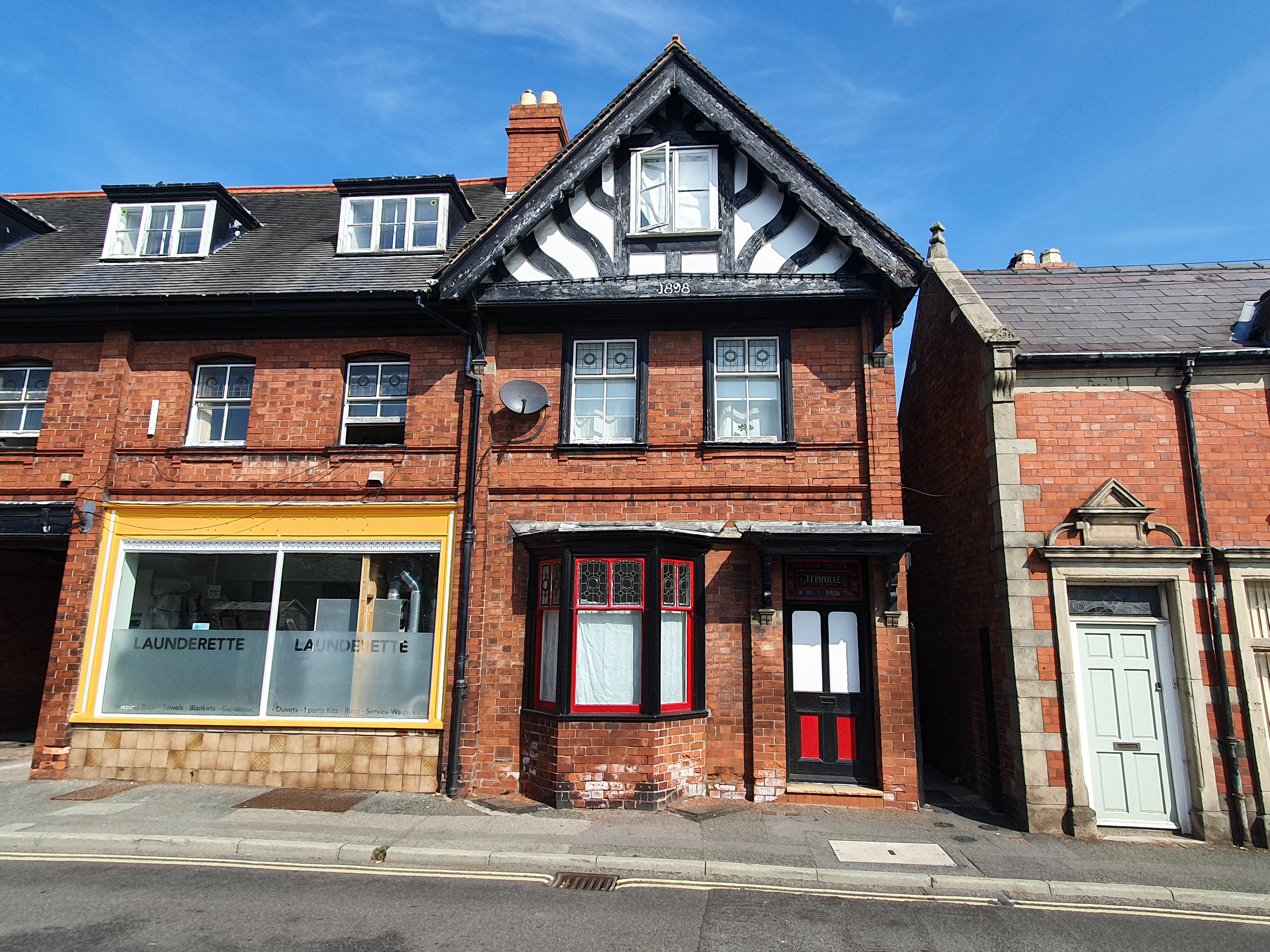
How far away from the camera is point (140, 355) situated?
11555 mm

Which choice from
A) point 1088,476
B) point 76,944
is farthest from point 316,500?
point 1088,476

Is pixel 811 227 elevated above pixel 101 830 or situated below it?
above

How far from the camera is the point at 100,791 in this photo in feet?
31.1

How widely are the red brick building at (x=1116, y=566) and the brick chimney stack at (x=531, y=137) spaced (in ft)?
26.9

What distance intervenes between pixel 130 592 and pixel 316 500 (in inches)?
127

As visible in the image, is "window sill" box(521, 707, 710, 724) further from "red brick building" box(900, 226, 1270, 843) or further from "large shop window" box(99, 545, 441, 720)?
"red brick building" box(900, 226, 1270, 843)

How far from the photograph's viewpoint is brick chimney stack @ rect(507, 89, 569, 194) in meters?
14.0

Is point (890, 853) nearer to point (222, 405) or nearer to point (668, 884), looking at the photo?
point (668, 884)

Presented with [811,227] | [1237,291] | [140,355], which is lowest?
[140,355]

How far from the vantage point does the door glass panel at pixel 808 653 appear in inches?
385

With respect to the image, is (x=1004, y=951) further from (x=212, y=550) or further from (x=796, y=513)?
(x=212, y=550)

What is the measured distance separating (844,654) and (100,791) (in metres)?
→ 9.93

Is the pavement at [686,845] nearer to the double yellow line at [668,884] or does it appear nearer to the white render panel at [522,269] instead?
the double yellow line at [668,884]

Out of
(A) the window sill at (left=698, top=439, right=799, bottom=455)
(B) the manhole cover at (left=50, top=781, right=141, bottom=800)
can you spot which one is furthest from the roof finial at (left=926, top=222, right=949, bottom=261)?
(B) the manhole cover at (left=50, top=781, right=141, bottom=800)
